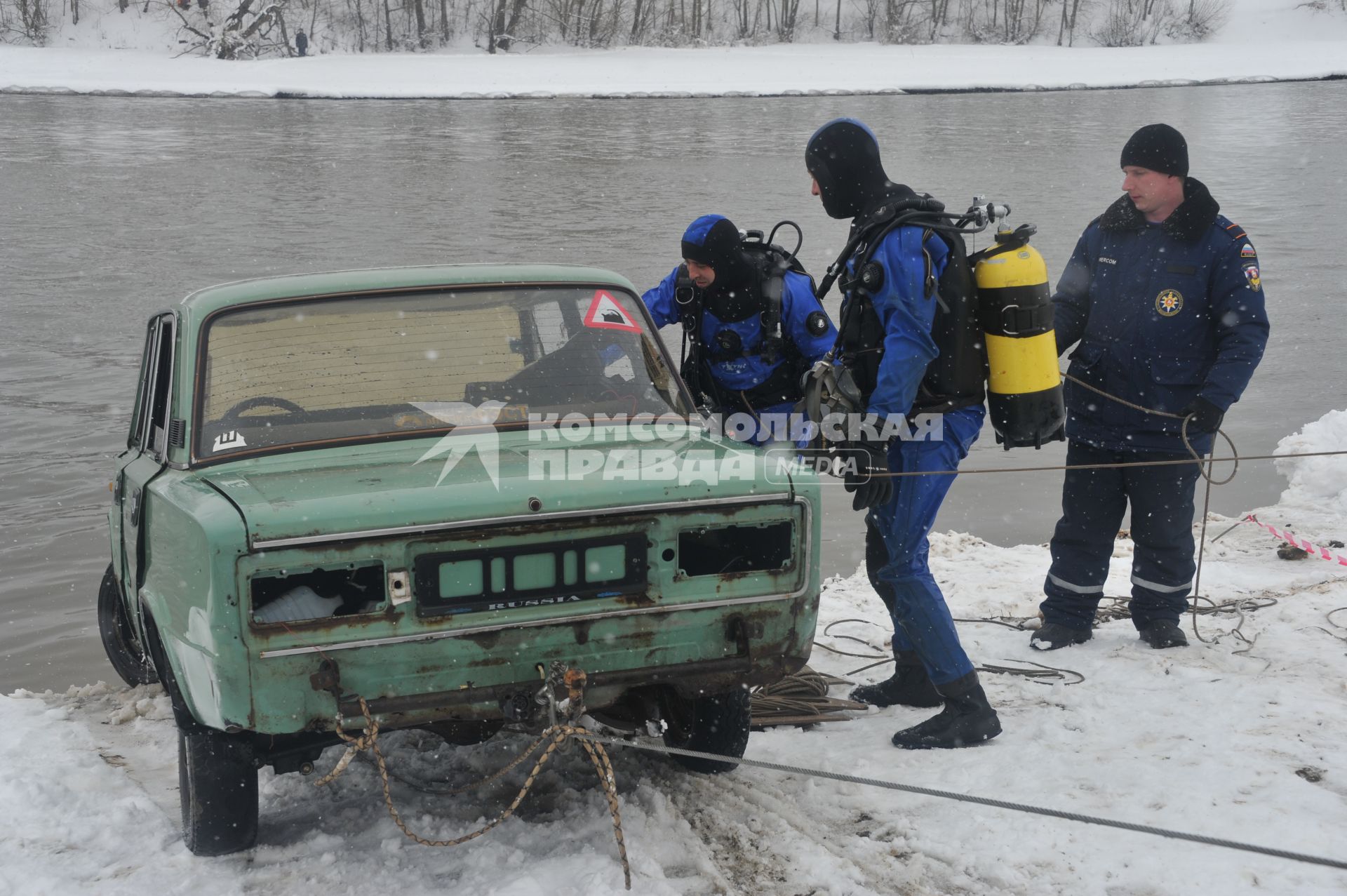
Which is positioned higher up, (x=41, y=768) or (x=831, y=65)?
(x=831, y=65)

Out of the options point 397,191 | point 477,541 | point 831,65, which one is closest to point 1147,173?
point 477,541

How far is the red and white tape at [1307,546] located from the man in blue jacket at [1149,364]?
6.03ft

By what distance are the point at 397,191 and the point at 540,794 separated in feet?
67.2

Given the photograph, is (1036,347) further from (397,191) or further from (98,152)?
(98,152)

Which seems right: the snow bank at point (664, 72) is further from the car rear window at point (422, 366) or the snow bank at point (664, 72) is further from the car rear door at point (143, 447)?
the car rear window at point (422, 366)

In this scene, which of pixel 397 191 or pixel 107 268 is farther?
pixel 397 191

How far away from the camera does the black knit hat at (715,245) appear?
5.36 m

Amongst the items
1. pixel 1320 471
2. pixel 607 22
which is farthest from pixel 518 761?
pixel 607 22

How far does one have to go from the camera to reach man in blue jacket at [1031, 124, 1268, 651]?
5.16 metres

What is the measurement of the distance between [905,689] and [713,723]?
1159mm

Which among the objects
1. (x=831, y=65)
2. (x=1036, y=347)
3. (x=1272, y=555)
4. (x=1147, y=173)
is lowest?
(x=1272, y=555)

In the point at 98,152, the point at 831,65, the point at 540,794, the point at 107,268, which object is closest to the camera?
the point at 540,794

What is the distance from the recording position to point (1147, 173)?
17.1ft

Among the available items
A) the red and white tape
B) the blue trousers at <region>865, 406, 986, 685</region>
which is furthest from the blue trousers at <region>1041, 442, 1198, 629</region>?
the red and white tape
